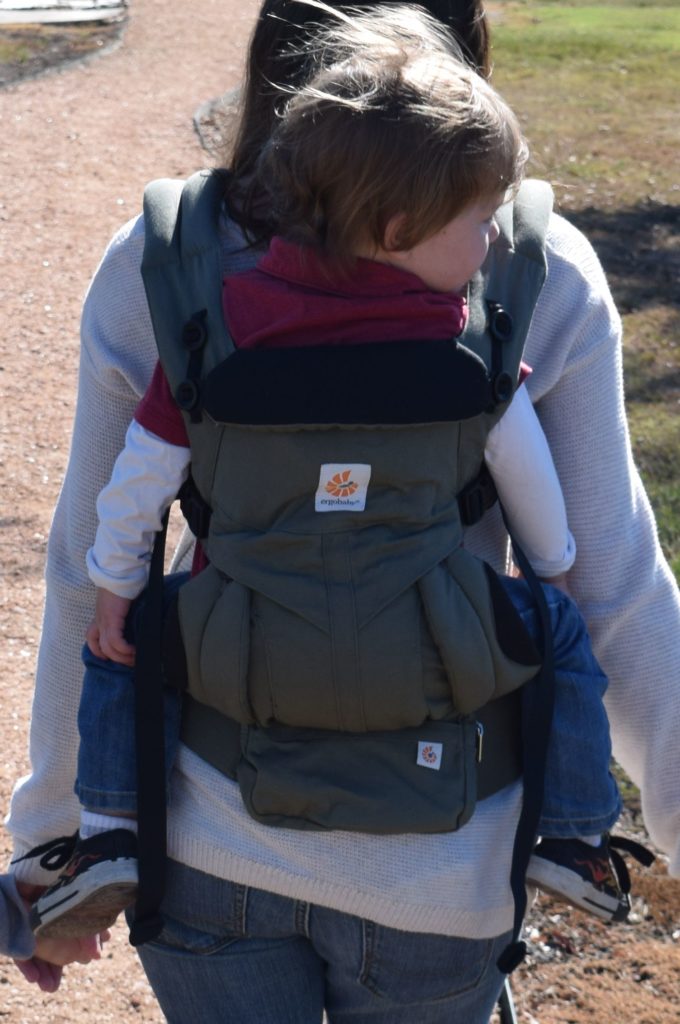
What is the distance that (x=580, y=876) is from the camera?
1.69m

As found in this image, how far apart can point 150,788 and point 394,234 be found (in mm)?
680

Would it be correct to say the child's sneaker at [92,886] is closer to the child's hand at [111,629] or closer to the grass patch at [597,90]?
the child's hand at [111,629]

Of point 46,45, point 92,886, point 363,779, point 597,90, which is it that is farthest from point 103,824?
point 46,45

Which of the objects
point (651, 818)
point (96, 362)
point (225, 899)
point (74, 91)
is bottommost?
Answer: point (74, 91)

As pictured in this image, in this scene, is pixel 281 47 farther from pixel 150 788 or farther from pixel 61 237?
pixel 61 237

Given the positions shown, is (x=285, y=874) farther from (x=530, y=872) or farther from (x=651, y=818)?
(x=651, y=818)

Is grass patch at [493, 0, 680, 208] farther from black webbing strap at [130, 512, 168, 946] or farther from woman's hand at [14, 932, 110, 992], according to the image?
black webbing strap at [130, 512, 168, 946]

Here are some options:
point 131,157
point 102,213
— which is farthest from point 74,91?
point 102,213

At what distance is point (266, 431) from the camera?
5.07 ft

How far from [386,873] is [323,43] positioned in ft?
3.14

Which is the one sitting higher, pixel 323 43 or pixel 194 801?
pixel 323 43

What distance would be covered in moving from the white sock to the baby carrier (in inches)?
3.0

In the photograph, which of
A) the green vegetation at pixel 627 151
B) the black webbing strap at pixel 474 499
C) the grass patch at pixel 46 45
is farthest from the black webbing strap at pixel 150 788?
the grass patch at pixel 46 45

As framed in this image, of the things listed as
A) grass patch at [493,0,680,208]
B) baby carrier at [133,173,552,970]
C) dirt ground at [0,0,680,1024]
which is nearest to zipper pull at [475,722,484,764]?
baby carrier at [133,173,552,970]
